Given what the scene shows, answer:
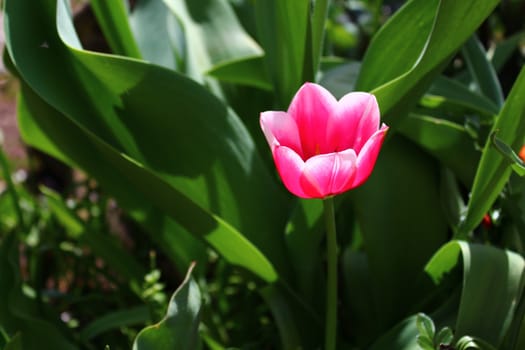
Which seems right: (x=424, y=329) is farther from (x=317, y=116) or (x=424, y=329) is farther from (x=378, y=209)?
(x=378, y=209)

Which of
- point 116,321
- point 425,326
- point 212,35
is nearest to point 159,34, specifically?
point 212,35

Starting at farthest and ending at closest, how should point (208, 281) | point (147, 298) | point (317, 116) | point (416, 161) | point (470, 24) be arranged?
point (208, 281) → point (416, 161) → point (147, 298) → point (470, 24) → point (317, 116)

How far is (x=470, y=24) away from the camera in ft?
2.96

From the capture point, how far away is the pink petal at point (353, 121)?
29.2 inches

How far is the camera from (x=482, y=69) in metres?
1.14

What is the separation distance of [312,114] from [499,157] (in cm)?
28

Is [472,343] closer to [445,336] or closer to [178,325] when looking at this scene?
[445,336]

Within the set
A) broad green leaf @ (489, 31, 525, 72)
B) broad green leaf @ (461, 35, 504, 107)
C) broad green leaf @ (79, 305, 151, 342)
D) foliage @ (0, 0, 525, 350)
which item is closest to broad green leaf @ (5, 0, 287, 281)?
foliage @ (0, 0, 525, 350)

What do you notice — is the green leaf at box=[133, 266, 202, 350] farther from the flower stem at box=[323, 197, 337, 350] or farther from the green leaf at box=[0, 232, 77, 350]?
the green leaf at box=[0, 232, 77, 350]

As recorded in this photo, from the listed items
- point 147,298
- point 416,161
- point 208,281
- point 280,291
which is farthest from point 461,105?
point 208,281

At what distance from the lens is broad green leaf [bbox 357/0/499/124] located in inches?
34.8

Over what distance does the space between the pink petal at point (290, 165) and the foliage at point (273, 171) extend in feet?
0.59

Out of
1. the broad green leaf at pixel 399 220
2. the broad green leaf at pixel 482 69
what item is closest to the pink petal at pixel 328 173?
the broad green leaf at pixel 399 220

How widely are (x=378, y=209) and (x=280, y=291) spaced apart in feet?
0.59
